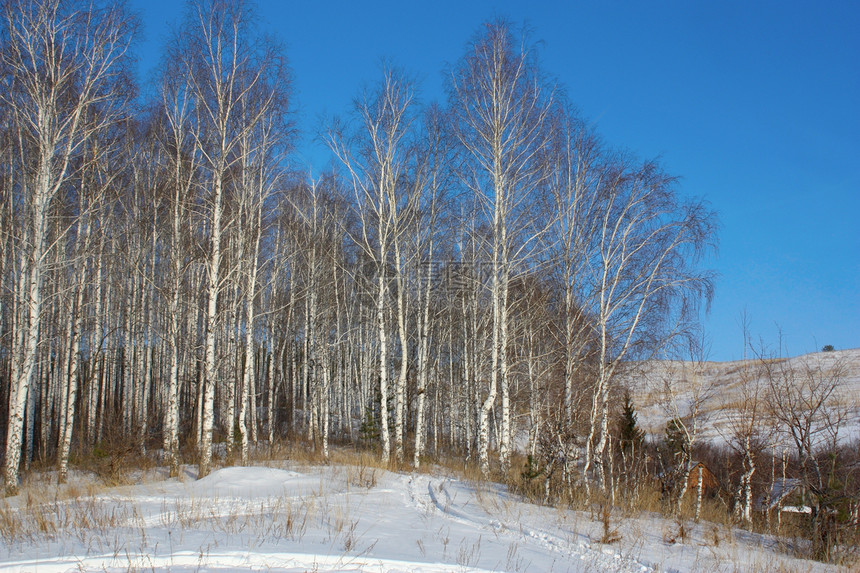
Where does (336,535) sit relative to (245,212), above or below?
below

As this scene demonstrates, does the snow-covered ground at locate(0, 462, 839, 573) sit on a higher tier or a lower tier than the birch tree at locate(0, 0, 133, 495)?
lower

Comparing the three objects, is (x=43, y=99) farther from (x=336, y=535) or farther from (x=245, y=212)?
(x=336, y=535)

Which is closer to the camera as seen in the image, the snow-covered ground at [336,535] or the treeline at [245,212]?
the snow-covered ground at [336,535]

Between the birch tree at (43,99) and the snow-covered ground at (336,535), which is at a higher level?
the birch tree at (43,99)

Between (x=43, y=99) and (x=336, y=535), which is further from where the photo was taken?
(x=43, y=99)

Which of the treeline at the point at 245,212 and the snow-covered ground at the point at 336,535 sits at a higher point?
the treeline at the point at 245,212

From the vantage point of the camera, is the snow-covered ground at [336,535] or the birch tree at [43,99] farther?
the birch tree at [43,99]

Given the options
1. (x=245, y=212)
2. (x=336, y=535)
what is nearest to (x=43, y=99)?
(x=245, y=212)

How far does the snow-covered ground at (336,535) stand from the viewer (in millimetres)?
4566

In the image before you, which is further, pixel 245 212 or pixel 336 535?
pixel 245 212

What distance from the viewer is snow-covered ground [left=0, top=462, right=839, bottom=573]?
457cm

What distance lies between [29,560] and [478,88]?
12.2 m

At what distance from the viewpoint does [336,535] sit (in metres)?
5.49

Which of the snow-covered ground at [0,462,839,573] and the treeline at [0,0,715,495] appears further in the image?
the treeline at [0,0,715,495]
